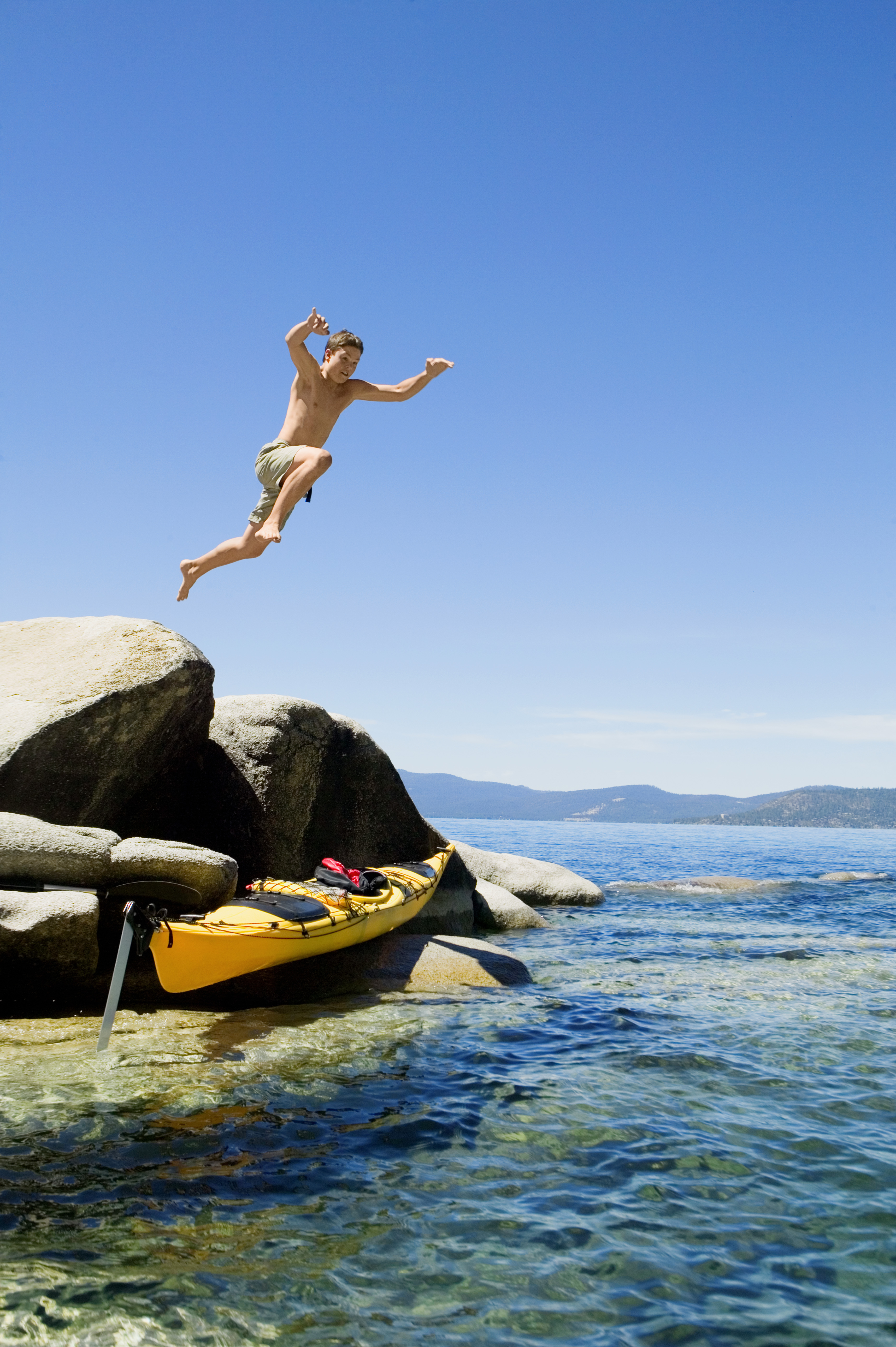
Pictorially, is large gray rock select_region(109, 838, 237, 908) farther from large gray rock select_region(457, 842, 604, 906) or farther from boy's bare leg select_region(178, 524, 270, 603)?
large gray rock select_region(457, 842, 604, 906)

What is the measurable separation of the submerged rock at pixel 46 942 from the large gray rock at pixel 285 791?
9.93 ft

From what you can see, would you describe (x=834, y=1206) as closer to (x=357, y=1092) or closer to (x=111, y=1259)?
(x=357, y=1092)

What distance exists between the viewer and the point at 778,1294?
455 cm

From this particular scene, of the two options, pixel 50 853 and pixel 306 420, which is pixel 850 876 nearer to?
pixel 306 420

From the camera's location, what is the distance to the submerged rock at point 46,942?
8664mm

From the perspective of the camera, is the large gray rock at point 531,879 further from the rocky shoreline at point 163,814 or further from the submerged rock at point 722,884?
the submerged rock at point 722,884

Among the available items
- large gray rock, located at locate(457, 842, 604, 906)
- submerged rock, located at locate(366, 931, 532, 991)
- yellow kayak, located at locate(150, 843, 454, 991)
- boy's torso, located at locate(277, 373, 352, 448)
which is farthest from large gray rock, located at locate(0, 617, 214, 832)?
large gray rock, located at locate(457, 842, 604, 906)

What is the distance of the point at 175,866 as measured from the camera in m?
9.53

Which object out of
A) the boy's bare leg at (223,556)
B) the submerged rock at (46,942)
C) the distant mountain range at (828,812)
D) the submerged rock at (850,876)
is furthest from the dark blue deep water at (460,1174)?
the distant mountain range at (828,812)

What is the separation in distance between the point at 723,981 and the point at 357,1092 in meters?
6.99

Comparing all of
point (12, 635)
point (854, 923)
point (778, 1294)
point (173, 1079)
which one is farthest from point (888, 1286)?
point (854, 923)

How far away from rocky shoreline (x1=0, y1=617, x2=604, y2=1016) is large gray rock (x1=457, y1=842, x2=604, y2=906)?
19.7 ft

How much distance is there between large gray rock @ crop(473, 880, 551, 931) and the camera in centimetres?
1773

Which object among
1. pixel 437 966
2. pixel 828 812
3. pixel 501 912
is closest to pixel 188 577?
pixel 437 966
